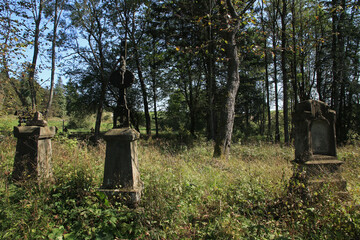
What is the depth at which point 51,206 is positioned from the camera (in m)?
3.04

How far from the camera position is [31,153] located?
13.8 ft

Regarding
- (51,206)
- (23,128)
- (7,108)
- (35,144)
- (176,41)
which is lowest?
(51,206)

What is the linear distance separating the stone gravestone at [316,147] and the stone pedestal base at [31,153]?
16.6 feet

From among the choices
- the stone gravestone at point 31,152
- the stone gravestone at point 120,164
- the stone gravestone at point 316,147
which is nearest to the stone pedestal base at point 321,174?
the stone gravestone at point 316,147

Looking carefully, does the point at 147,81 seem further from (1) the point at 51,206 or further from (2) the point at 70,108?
(1) the point at 51,206

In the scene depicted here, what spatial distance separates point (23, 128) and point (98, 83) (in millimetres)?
16700

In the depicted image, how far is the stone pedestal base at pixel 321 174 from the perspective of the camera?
3627mm

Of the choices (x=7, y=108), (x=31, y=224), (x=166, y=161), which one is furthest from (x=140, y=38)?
(x=31, y=224)

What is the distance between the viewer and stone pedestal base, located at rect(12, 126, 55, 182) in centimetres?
411

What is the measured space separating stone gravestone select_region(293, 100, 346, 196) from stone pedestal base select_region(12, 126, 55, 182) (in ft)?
16.6

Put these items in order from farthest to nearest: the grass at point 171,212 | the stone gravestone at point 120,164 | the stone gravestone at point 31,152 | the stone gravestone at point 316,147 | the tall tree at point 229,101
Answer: the tall tree at point 229,101
the stone gravestone at point 31,152
the stone gravestone at point 316,147
the stone gravestone at point 120,164
the grass at point 171,212

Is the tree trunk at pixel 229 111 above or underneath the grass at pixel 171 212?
above

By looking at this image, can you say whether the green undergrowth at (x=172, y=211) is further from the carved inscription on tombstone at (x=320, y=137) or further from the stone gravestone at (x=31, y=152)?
the carved inscription on tombstone at (x=320, y=137)

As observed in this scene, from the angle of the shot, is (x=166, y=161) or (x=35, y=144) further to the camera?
(x=166, y=161)
